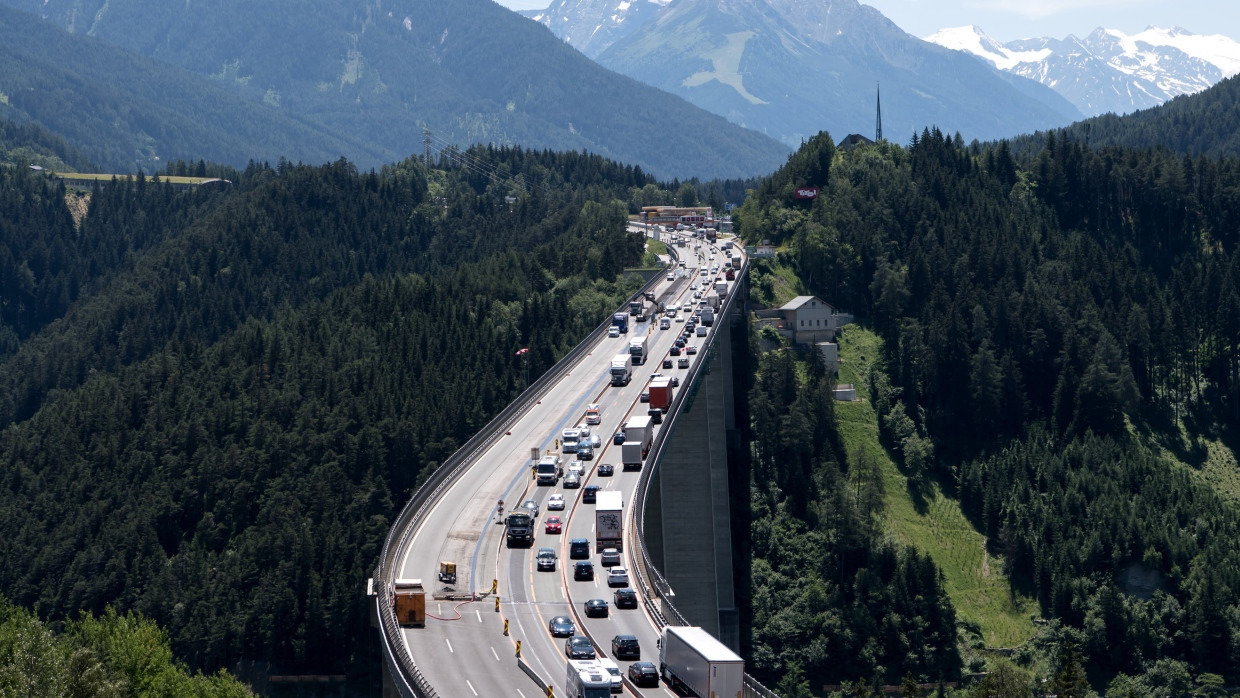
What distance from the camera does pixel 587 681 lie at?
64.1 metres

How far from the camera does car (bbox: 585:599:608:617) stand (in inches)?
3071

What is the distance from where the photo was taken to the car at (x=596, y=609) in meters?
78.0

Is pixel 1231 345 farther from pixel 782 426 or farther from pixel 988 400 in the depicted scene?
pixel 782 426

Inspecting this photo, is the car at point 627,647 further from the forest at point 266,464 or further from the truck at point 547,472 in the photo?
the forest at point 266,464

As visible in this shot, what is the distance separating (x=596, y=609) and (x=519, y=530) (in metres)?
14.5

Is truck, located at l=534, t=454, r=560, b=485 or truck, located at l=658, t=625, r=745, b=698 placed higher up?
truck, located at l=534, t=454, r=560, b=485

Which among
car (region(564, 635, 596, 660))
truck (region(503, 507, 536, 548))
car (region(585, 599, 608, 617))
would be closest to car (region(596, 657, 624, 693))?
car (region(564, 635, 596, 660))

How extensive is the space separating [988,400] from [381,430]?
6047 cm

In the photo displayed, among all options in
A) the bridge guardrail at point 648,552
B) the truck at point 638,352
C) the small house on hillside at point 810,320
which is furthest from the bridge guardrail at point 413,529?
the small house on hillside at point 810,320

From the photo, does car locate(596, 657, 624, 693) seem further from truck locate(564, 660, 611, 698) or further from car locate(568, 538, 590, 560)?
car locate(568, 538, 590, 560)

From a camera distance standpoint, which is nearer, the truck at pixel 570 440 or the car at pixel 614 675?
the car at pixel 614 675

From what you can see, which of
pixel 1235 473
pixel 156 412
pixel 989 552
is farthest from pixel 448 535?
pixel 1235 473

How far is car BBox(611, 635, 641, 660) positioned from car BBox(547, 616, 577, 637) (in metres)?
3.88

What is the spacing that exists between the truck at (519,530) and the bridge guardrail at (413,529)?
205 inches
